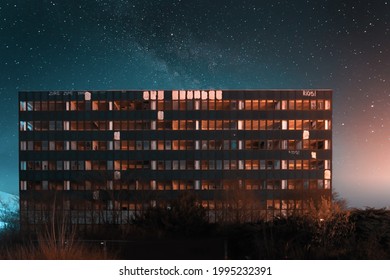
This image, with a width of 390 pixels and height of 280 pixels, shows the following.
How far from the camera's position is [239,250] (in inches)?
349

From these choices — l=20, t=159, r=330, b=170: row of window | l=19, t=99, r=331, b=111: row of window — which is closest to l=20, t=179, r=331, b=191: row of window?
l=20, t=159, r=330, b=170: row of window

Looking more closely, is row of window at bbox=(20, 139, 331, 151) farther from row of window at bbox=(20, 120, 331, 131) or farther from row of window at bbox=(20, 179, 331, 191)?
row of window at bbox=(20, 179, 331, 191)

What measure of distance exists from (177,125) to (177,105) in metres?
2.72

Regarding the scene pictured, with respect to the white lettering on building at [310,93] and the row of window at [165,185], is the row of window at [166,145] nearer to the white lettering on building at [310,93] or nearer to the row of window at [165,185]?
the row of window at [165,185]

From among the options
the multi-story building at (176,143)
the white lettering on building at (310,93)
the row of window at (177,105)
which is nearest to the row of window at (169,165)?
the multi-story building at (176,143)

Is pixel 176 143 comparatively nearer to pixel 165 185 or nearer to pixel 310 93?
pixel 165 185

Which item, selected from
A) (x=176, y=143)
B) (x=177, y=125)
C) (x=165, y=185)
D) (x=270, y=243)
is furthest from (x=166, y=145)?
(x=270, y=243)

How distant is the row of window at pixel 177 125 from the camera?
41.3 m

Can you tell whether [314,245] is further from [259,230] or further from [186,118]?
[186,118]

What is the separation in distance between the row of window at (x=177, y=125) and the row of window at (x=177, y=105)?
1.76 metres

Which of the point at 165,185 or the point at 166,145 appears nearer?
the point at 165,185

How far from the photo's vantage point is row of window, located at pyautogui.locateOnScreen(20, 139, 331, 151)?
135 feet

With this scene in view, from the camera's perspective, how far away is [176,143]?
136 feet

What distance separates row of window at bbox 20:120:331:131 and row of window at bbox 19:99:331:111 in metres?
1.76
